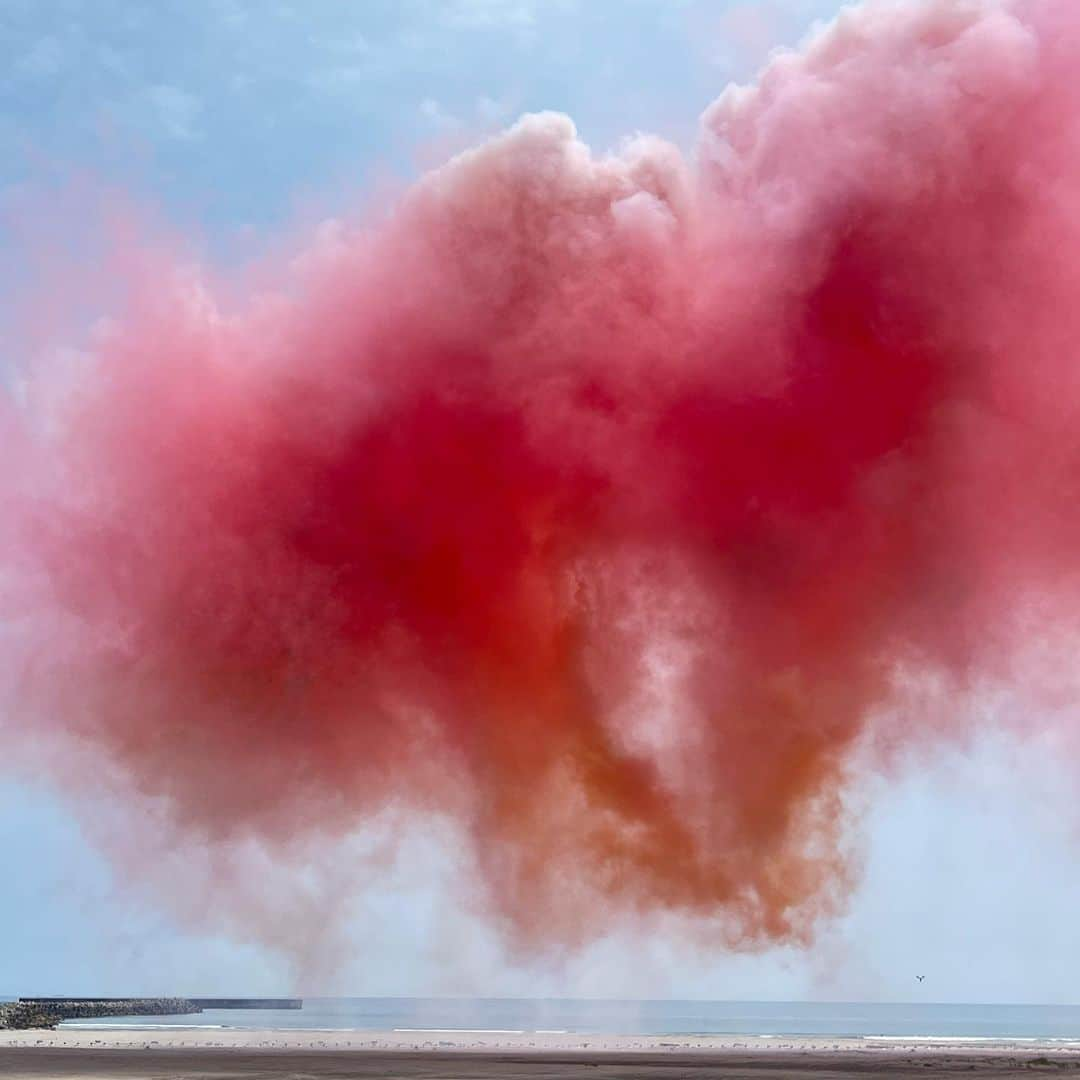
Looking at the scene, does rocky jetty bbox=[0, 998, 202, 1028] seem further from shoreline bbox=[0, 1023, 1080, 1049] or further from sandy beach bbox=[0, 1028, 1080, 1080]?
sandy beach bbox=[0, 1028, 1080, 1080]

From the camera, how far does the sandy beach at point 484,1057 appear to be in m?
48.9

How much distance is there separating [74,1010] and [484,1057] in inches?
2985

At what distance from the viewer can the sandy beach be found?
4894 cm

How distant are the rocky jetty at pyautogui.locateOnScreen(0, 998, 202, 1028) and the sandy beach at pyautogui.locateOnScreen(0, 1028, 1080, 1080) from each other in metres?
7.68

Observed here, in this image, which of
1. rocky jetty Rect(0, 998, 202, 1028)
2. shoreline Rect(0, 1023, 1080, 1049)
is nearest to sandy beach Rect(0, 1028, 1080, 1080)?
shoreline Rect(0, 1023, 1080, 1049)

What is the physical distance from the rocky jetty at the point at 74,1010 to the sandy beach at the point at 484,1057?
7.68 m

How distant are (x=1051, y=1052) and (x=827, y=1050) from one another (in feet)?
34.1

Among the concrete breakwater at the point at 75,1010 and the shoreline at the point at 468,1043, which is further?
the concrete breakwater at the point at 75,1010

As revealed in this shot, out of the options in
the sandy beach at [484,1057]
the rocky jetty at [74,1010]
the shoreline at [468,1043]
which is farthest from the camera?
the rocky jetty at [74,1010]

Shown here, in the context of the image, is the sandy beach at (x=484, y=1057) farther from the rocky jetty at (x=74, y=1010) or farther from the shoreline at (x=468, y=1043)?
the rocky jetty at (x=74, y=1010)

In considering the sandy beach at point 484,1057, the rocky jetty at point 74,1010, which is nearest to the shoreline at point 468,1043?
the sandy beach at point 484,1057

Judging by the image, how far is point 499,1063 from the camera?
55938 mm

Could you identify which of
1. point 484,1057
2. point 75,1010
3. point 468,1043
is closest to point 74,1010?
point 75,1010

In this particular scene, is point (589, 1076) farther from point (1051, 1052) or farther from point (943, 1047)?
point (943, 1047)
